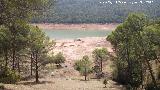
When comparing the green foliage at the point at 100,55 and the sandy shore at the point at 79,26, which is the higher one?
the sandy shore at the point at 79,26

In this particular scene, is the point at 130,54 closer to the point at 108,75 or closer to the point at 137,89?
the point at 137,89

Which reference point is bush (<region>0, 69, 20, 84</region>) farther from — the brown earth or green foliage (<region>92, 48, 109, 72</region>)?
green foliage (<region>92, 48, 109, 72</region>)

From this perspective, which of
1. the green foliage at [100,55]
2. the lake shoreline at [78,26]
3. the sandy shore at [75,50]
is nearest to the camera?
the green foliage at [100,55]

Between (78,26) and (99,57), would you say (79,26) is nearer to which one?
(78,26)

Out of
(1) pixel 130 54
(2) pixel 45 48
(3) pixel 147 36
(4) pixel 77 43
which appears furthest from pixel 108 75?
(4) pixel 77 43

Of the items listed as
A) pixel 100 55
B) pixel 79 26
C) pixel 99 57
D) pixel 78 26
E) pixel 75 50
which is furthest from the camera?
pixel 78 26

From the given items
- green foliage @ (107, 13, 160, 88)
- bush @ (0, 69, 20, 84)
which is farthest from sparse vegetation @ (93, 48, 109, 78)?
bush @ (0, 69, 20, 84)

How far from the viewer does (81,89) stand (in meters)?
43.5

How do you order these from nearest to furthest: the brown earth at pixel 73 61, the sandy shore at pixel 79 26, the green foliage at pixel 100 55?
the brown earth at pixel 73 61
the green foliage at pixel 100 55
the sandy shore at pixel 79 26

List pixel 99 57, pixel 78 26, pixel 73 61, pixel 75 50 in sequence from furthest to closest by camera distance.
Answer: pixel 78 26 → pixel 75 50 → pixel 73 61 → pixel 99 57

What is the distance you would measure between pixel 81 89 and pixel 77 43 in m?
64.9

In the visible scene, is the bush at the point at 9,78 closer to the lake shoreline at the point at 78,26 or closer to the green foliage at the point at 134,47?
the green foliage at the point at 134,47


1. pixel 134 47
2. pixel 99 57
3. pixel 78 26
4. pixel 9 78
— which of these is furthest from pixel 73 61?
pixel 78 26

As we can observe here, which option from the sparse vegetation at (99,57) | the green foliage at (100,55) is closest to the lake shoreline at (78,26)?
the green foliage at (100,55)
